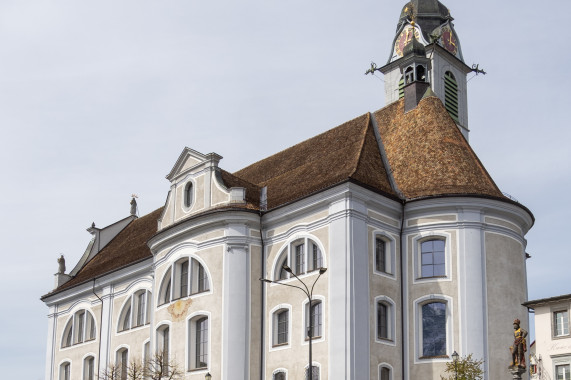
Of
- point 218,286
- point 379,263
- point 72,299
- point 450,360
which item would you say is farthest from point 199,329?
point 72,299

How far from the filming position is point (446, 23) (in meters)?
68.9

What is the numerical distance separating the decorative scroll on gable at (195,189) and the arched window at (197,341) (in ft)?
17.2

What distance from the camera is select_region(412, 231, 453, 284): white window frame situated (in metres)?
40.6

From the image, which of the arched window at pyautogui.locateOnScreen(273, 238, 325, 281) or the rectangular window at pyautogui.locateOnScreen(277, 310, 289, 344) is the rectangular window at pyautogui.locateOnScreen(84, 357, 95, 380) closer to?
the rectangular window at pyautogui.locateOnScreen(277, 310, 289, 344)

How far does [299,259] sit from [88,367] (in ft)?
66.9

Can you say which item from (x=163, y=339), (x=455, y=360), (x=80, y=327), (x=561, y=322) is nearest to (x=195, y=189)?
(x=163, y=339)

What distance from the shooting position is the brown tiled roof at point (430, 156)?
138 ft

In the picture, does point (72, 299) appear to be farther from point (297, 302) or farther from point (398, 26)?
point (398, 26)

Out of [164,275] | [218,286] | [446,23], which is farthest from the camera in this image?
[446,23]

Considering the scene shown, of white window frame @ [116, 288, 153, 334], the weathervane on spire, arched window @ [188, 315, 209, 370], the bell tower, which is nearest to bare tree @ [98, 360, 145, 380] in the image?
white window frame @ [116, 288, 153, 334]

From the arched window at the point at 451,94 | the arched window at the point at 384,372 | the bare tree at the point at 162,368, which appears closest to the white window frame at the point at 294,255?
the arched window at the point at 384,372

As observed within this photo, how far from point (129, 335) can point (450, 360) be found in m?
20.5

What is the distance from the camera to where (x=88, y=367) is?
56094 millimetres

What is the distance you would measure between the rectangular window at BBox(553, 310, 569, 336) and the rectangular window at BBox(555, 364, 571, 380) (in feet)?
5.16
